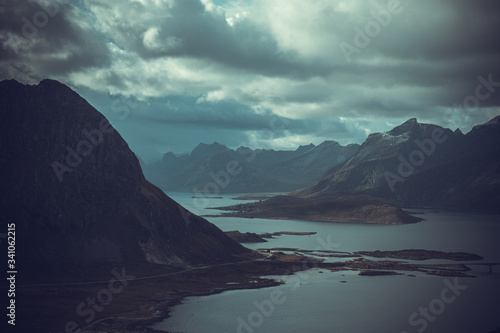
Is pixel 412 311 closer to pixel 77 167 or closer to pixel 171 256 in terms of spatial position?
pixel 171 256

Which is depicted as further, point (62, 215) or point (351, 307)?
point (62, 215)

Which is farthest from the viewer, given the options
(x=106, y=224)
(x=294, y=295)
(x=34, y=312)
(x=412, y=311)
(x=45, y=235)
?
(x=106, y=224)

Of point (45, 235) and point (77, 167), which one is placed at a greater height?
point (77, 167)

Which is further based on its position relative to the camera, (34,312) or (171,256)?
(171,256)

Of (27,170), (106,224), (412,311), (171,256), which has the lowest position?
(412,311)

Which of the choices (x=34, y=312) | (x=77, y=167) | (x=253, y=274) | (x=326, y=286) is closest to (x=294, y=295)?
(x=326, y=286)

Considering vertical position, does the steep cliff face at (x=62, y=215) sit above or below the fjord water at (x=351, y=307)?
above

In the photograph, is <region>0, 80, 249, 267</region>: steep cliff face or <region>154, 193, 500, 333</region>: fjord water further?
<region>0, 80, 249, 267</region>: steep cliff face

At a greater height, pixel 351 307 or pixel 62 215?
pixel 62 215

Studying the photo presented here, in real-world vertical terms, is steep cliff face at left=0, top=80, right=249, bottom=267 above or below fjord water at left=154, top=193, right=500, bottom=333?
above

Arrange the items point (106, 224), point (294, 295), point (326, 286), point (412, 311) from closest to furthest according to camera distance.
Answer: point (412, 311) < point (294, 295) < point (326, 286) < point (106, 224)

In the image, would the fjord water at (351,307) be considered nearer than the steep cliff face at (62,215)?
Yes
